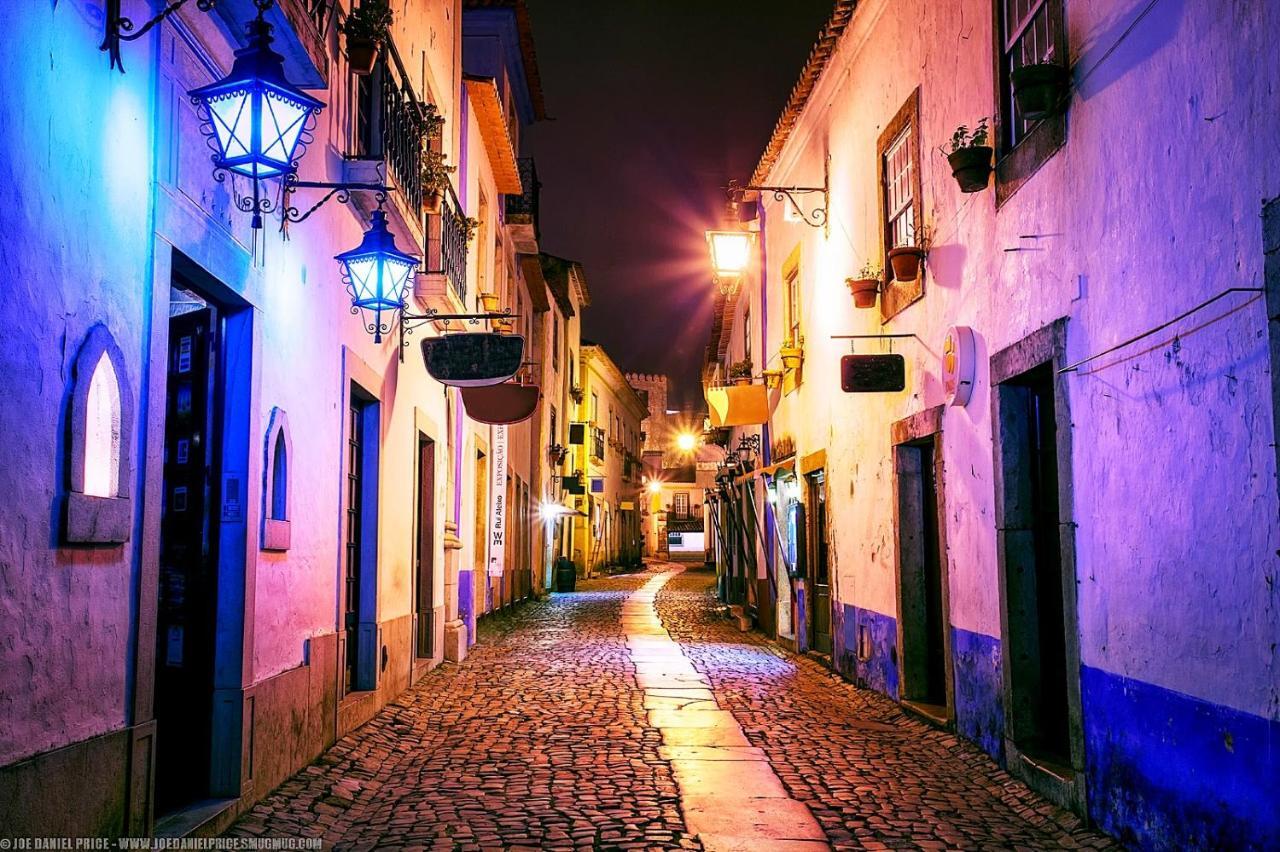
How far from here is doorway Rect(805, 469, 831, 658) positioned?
44.7 feet

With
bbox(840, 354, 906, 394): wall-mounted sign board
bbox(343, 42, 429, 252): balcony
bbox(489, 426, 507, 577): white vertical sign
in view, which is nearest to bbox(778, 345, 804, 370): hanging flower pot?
bbox(840, 354, 906, 394): wall-mounted sign board

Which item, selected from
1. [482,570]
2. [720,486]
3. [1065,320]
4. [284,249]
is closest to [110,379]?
[284,249]

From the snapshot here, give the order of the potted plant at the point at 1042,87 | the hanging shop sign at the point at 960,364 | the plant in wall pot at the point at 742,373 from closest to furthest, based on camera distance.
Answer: the potted plant at the point at 1042,87
the hanging shop sign at the point at 960,364
the plant in wall pot at the point at 742,373

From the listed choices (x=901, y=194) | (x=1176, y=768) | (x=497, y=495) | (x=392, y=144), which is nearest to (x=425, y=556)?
(x=392, y=144)

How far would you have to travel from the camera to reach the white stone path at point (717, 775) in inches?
223

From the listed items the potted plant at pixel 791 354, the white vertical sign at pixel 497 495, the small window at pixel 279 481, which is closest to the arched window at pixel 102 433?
the small window at pixel 279 481

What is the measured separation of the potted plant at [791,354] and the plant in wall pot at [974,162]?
694 centimetres

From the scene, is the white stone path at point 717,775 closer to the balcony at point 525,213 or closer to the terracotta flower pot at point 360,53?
the terracotta flower pot at point 360,53

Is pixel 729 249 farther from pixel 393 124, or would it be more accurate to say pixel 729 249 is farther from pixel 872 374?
pixel 393 124

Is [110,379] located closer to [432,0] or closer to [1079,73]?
[1079,73]

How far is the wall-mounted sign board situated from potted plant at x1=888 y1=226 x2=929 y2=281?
0.76m

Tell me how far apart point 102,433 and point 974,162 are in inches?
230

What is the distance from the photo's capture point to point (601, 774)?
23.2ft

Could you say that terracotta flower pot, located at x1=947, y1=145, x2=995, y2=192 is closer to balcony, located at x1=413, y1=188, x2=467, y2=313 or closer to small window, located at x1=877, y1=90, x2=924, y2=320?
small window, located at x1=877, y1=90, x2=924, y2=320
